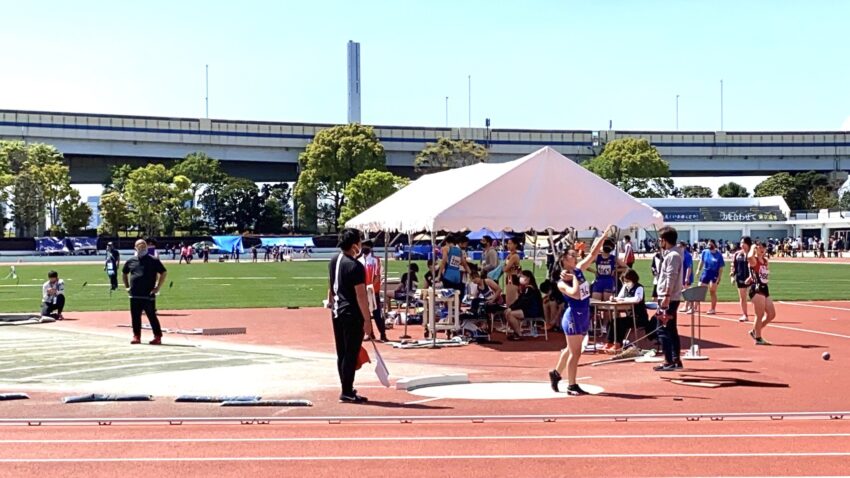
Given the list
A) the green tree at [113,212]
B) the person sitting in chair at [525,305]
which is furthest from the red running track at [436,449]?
the green tree at [113,212]

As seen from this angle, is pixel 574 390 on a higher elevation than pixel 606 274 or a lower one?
lower

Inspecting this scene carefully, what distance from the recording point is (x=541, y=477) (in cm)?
738

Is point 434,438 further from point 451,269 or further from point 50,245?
point 50,245

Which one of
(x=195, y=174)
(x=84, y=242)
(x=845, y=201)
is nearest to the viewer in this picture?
(x=84, y=242)

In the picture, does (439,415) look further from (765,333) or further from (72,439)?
(765,333)

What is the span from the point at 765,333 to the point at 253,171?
98.6 m

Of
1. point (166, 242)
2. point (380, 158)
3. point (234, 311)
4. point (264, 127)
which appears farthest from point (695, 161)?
point (234, 311)

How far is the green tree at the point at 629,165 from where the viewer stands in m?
103

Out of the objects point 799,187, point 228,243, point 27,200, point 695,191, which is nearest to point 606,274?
point 228,243

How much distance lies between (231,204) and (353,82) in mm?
42369

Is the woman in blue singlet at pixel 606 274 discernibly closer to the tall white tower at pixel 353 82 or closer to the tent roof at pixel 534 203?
the tent roof at pixel 534 203

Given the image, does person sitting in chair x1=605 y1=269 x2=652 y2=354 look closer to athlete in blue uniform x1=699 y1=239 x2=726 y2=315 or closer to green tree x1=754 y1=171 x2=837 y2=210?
athlete in blue uniform x1=699 y1=239 x2=726 y2=315

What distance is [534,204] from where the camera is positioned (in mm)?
16719

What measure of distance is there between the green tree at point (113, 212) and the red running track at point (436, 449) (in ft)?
280
